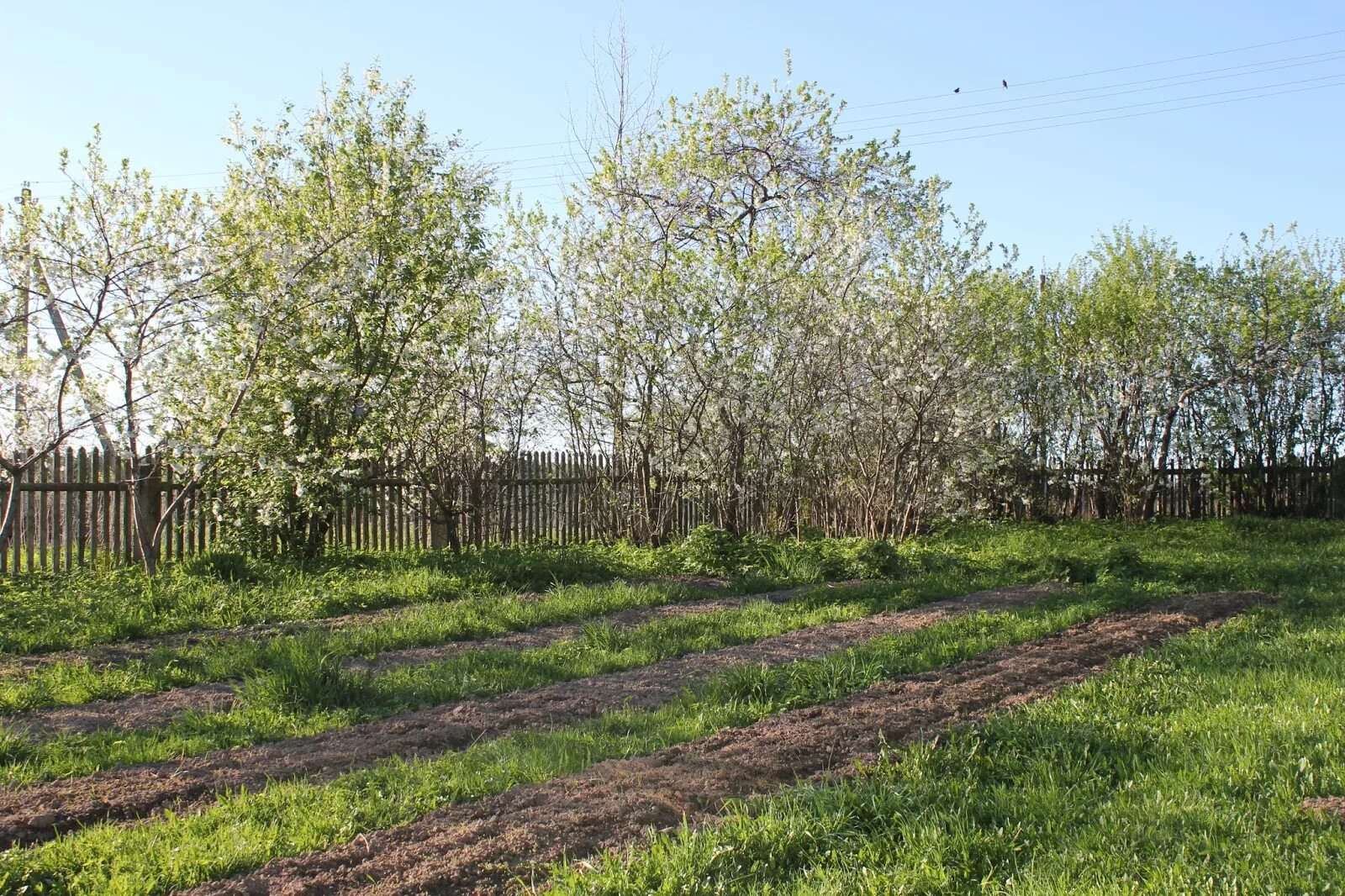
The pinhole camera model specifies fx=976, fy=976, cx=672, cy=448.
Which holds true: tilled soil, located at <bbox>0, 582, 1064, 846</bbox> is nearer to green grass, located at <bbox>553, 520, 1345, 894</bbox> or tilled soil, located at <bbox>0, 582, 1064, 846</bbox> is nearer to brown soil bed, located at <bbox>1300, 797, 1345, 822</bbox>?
green grass, located at <bbox>553, 520, 1345, 894</bbox>

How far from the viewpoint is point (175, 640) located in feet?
24.6

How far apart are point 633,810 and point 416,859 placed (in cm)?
87

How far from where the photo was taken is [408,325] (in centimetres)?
1160

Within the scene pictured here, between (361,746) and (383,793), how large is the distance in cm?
80

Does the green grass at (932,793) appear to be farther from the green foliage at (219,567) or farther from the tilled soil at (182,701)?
the green foliage at (219,567)

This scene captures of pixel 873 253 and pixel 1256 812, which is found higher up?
pixel 873 253

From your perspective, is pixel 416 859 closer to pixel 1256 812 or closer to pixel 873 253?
pixel 1256 812

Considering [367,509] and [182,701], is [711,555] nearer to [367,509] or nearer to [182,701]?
[367,509]

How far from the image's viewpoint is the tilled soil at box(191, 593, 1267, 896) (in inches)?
135

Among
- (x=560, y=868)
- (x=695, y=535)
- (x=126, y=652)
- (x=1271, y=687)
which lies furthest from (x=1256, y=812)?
(x=695, y=535)

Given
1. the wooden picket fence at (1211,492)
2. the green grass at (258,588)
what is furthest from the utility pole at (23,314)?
the wooden picket fence at (1211,492)

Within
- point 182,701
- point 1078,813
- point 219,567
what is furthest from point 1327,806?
point 219,567

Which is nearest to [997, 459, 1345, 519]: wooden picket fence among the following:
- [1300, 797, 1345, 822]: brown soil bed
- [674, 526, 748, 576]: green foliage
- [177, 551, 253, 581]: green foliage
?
[674, 526, 748, 576]: green foliage

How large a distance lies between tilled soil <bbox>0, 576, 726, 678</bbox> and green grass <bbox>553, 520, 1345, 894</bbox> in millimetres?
4853
